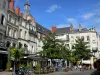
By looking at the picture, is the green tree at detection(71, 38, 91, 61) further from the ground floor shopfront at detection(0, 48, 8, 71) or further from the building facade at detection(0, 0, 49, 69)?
the ground floor shopfront at detection(0, 48, 8, 71)

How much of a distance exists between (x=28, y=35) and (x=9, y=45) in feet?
30.5

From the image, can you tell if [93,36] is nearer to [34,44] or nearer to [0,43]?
[34,44]

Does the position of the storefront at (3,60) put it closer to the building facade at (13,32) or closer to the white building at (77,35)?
the building facade at (13,32)

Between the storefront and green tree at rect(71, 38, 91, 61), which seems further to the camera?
green tree at rect(71, 38, 91, 61)

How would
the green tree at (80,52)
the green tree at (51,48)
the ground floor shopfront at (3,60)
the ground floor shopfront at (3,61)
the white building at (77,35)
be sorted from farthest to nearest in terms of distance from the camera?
the white building at (77,35), the green tree at (80,52), the green tree at (51,48), the ground floor shopfront at (3,61), the ground floor shopfront at (3,60)

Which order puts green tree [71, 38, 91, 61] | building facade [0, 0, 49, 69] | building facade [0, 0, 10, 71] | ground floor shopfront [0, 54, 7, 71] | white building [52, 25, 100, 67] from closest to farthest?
building facade [0, 0, 10, 71] → ground floor shopfront [0, 54, 7, 71] → building facade [0, 0, 49, 69] → green tree [71, 38, 91, 61] → white building [52, 25, 100, 67]

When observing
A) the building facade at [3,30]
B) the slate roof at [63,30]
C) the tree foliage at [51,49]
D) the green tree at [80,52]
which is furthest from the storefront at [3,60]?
the slate roof at [63,30]

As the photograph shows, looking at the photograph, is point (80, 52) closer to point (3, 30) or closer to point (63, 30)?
point (63, 30)

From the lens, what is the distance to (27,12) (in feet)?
235

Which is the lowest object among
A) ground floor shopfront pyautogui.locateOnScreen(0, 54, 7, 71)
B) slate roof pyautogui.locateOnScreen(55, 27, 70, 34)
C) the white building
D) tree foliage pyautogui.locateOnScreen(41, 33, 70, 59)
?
ground floor shopfront pyautogui.locateOnScreen(0, 54, 7, 71)

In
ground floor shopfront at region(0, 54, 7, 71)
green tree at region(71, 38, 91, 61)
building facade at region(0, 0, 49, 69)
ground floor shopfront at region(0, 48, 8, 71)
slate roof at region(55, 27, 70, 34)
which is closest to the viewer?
ground floor shopfront at region(0, 48, 8, 71)

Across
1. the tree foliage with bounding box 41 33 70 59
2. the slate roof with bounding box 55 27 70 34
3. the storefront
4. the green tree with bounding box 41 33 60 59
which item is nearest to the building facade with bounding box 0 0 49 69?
the storefront

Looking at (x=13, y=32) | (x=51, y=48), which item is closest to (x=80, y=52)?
(x=51, y=48)

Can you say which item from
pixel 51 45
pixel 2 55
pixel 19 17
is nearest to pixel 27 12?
pixel 19 17
